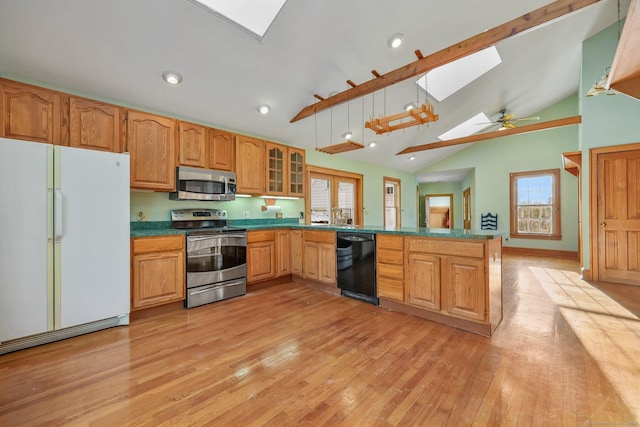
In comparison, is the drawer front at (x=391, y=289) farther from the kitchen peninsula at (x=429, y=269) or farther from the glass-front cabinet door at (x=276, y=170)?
the glass-front cabinet door at (x=276, y=170)

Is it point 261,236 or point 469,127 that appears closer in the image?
point 261,236

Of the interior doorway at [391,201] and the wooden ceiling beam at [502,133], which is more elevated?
the wooden ceiling beam at [502,133]

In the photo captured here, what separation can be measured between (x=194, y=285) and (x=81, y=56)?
252 cm

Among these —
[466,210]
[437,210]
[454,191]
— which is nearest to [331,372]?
[466,210]

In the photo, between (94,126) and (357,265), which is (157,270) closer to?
(94,126)

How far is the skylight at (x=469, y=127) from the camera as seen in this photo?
19.9 ft

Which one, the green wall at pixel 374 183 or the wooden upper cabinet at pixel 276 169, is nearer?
the wooden upper cabinet at pixel 276 169

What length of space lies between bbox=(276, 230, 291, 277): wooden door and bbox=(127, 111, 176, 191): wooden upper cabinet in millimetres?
1592

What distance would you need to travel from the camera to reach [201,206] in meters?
3.83

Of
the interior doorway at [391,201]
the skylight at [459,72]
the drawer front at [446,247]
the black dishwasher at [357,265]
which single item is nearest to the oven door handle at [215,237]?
the black dishwasher at [357,265]

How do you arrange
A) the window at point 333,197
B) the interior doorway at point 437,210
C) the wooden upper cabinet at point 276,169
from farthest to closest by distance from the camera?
the interior doorway at point 437,210, the window at point 333,197, the wooden upper cabinet at point 276,169

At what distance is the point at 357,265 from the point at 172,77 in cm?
300

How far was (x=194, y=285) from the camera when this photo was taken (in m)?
3.15

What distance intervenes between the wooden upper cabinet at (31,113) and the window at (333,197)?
3.47 metres
